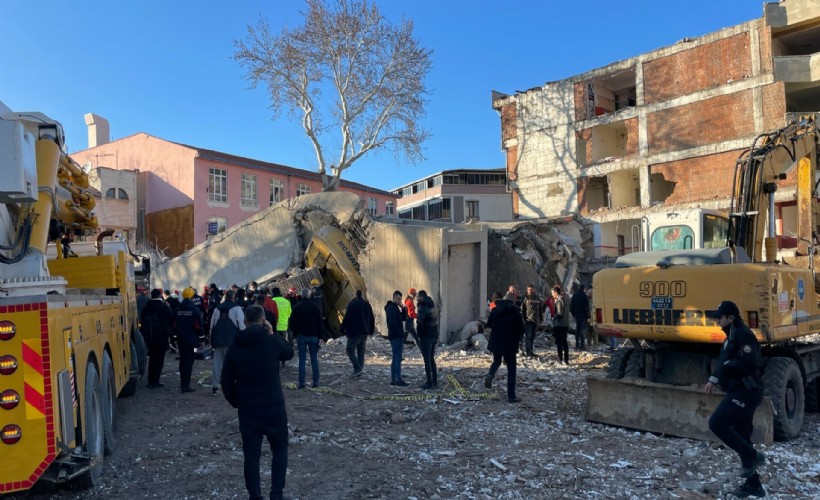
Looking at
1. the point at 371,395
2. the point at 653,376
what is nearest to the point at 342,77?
the point at 371,395

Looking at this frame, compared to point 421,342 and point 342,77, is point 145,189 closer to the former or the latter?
point 342,77

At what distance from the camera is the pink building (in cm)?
3603

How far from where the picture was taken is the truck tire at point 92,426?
5.35 m

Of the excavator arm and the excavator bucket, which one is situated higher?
the excavator arm

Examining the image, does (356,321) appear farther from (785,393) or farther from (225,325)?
(785,393)

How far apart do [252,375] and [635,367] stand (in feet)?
17.9

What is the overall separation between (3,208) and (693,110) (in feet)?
109

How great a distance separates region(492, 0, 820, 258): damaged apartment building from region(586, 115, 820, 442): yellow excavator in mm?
15592

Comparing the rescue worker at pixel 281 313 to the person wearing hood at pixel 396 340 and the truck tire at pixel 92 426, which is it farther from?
the truck tire at pixel 92 426

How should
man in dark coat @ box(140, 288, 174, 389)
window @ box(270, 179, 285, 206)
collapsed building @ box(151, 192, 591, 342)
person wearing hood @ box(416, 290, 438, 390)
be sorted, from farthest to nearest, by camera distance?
window @ box(270, 179, 285, 206) < collapsed building @ box(151, 192, 591, 342) < person wearing hood @ box(416, 290, 438, 390) < man in dark coat @ box(140, 288, 174, 389)

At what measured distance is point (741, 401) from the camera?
5539mm

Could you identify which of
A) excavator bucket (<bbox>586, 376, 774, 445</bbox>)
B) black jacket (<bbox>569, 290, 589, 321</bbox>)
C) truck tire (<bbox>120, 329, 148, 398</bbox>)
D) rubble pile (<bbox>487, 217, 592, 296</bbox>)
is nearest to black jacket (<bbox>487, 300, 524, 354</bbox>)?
excavator bucket (<bbox>586, 376, 774, 445</bbox>)

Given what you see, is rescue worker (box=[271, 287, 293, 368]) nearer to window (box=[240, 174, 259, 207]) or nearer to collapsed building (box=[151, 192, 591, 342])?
collapsed building (box=[151, 192, 591, 342])

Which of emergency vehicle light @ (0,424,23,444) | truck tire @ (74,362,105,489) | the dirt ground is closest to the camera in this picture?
emergency vehicle light @ (0,424,23,444)
